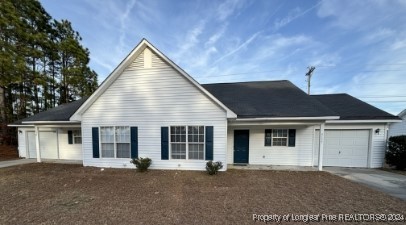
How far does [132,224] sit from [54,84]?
20332 mm

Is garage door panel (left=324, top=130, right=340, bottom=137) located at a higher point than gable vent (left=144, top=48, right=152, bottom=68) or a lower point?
lower

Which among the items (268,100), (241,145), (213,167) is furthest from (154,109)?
(268,100)

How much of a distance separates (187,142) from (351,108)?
960 centimetres

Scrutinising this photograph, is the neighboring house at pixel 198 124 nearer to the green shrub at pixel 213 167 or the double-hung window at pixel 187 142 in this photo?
the double-hung window at pixel 187 142

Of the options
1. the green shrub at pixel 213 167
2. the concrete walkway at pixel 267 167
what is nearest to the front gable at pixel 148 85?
the green shrub at pixel 213 167

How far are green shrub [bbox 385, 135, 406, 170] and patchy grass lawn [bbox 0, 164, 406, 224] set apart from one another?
4.28 meters

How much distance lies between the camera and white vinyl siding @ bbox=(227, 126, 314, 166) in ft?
29.1

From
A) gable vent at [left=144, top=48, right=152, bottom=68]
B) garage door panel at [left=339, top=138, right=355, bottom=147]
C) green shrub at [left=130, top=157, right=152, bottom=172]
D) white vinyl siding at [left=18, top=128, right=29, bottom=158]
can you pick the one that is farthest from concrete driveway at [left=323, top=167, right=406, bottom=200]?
white vinyl siding at [left=18, top=128, right=29, bottom=158]

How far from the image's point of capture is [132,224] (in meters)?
3.53

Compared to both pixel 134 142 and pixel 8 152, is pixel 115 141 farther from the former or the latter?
pixel 8 152

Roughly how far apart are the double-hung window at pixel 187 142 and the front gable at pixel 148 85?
3.06 ft

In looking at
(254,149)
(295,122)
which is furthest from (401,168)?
(254,149)

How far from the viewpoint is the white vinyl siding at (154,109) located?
7801 mm

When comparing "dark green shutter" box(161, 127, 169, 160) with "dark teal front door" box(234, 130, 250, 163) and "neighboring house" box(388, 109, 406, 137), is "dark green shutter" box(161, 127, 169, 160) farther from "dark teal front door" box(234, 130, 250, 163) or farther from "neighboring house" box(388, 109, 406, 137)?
"neighboring house" box(388, 109, 406, 137)
